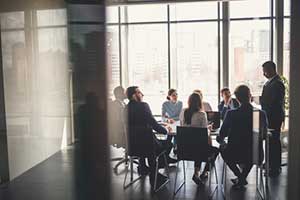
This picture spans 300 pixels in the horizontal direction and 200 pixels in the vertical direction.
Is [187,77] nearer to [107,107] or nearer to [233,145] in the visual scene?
[233,145]

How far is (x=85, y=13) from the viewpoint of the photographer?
2215 mm

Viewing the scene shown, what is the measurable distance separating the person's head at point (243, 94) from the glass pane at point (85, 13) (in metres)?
2.08

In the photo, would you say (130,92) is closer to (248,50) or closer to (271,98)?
(271,98)

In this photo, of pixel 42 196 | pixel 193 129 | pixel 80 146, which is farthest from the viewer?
pixel 193 129

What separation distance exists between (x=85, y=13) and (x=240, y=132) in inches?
84.2

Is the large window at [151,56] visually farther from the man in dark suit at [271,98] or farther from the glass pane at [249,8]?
the man in dark suit at [271,98]

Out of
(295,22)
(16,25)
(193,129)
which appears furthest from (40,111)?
(295,22)

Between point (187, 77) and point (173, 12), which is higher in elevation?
point (173, 12)

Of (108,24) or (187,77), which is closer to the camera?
(108,24)

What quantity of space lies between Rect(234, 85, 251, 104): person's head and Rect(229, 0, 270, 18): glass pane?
2.85 m

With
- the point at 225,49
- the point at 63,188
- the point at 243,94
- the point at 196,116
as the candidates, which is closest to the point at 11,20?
the point at 63,188

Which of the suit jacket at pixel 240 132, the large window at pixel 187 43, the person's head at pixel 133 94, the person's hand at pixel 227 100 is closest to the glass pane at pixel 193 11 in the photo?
the large window at pixel 187 43

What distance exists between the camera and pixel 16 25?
13.0 ft

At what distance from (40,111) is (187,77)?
12.4 ft
